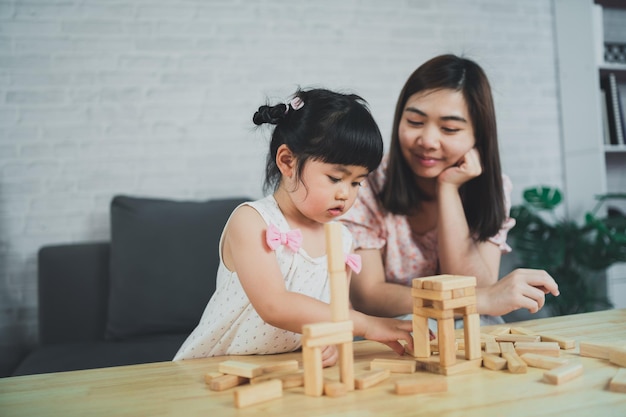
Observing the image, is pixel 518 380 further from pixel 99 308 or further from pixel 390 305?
pixel 99 308

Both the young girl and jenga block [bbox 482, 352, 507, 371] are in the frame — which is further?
the young girl

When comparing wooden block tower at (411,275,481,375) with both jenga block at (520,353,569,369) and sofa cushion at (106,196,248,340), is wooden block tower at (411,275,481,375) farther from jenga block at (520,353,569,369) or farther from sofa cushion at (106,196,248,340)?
sofa cushion at (106,196,248,340)

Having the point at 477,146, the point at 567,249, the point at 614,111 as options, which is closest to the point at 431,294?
the point at 477,146

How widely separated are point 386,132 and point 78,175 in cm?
159

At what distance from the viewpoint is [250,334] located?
1250 millimetres

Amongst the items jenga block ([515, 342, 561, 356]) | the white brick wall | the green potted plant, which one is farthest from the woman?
the green potted plant

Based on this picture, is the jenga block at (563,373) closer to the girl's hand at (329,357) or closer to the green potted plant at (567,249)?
the girl's hand at (329,357)

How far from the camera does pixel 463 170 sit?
166 cm

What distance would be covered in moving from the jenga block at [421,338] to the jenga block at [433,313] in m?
0.02

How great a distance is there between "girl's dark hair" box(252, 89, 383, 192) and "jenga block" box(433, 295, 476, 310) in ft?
1.30

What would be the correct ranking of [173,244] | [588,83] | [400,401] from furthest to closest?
[588,83], [173,244], [400,401]

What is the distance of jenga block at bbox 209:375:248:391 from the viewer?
0.84 metres

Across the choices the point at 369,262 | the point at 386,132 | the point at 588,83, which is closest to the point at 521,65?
the point at 588,83

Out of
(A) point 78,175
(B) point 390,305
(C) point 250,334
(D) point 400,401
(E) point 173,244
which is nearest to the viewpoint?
(D) point 400,401
